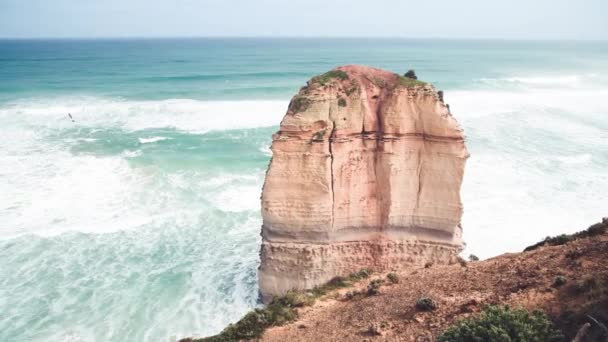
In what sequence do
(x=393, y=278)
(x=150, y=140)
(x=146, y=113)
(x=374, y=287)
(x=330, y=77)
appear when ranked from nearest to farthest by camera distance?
1. (x=374, y=287)
2. (x=393, y=278)
3. (x=330, y=77)
4. (x=150, y=140)
5. (x=146, y=113)

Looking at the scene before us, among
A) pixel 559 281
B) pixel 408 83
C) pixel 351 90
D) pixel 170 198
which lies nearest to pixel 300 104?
pixel 351 90

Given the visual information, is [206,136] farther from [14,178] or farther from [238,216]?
[238,216]

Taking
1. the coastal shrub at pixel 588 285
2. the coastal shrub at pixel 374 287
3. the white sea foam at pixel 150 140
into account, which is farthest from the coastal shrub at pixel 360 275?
the white sea foam at pixel 150 140

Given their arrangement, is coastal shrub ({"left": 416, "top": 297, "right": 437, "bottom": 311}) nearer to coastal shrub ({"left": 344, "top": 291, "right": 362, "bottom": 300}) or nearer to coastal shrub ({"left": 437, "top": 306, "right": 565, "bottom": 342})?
coastal shrub ({"left": 437, "top": 306, "right": 565, "bottom": 342})

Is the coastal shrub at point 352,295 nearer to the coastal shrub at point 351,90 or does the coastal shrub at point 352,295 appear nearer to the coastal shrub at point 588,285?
the coastal shrub at point 588,285

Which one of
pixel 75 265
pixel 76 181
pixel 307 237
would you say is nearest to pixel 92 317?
pixel 75 265

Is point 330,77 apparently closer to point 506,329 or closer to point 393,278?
point 393,278

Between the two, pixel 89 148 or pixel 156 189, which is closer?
pixel 156 189
